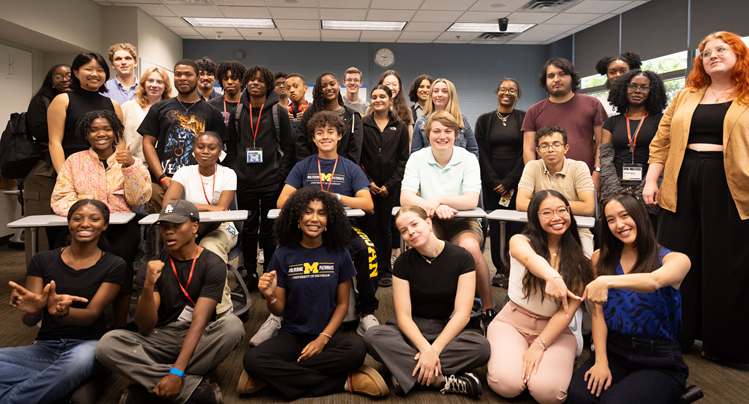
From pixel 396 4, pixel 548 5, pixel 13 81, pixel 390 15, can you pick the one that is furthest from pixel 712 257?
pixel 13 81

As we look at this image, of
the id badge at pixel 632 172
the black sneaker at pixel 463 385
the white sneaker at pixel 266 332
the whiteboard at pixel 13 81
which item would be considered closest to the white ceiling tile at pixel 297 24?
the whiteboard at pixel 13 81

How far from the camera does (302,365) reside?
6.50 ft

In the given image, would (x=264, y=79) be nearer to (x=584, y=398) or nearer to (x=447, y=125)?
(x=447, y=125)

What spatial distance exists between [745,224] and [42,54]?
8744mm

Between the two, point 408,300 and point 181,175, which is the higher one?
point 181,175

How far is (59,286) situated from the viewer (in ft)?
6.53

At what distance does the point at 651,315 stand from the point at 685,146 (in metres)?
1.05

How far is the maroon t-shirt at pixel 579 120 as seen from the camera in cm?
327

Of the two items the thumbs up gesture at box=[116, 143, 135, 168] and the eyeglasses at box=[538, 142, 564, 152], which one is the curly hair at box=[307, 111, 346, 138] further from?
the eyeglasses at box=[538, 142, 564, 152]

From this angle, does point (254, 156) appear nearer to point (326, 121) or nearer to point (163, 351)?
point (326, 121)

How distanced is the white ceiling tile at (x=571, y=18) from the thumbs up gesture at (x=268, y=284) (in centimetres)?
732

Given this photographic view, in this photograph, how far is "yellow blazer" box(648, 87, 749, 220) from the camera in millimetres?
2186

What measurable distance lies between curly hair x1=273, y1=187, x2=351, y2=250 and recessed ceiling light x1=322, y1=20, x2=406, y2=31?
21.0 feet

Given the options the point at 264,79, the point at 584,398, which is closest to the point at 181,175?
the point at 264,79
